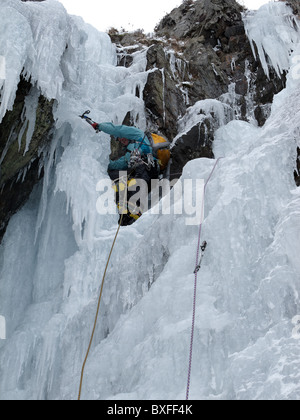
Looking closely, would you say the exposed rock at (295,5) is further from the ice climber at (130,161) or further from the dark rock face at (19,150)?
the dark rock face at (19,150)

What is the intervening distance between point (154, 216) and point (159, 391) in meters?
2.64

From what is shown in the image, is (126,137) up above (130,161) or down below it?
above

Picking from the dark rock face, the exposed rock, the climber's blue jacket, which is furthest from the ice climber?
the exposed rock

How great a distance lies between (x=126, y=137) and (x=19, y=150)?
2.18m

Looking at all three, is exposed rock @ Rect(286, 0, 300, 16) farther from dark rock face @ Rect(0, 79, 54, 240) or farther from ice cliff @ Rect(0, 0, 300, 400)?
dark rock face @ Rect(0, 79, 54, 240)

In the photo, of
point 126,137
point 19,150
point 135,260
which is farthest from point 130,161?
point 135,260

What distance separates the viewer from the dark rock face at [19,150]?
190 inches

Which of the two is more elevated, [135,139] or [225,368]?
[135,139]

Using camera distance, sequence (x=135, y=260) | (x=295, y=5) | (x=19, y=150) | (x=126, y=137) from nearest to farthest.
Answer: (x=135, y=260), (x=19, y=150), (x=126, y=137), (x=295, y=5)

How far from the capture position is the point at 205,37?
10.9 metres

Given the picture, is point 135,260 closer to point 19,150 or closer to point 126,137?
point 19,150

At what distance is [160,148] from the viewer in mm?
6809
